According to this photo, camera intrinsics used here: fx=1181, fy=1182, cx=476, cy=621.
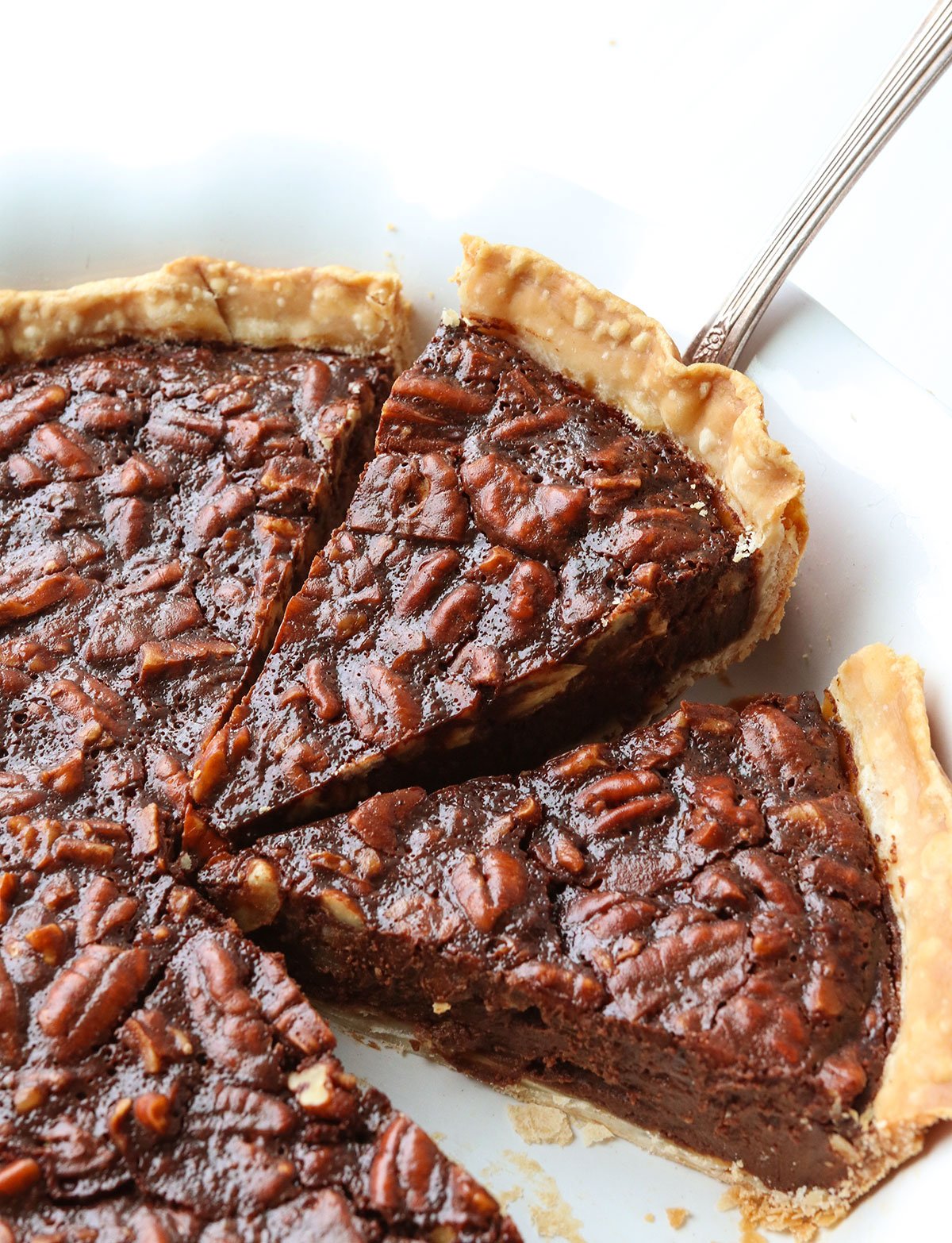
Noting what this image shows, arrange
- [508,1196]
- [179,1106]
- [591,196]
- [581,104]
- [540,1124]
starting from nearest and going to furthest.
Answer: [179,1106] < [508,1196] < [540,1124] < [591,196] < [581,104]

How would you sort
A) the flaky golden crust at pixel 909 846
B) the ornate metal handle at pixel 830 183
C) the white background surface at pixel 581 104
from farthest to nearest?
the white background surface at pixel 581 104 → the ornate metal handle at pixel 830 183 → the flaky golden crust at pixel 909 846

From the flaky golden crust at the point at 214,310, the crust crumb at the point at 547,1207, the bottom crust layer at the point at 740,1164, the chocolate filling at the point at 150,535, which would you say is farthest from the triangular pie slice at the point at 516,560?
the crust crumb at the point at 547,1207

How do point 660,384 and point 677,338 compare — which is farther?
point 677,338

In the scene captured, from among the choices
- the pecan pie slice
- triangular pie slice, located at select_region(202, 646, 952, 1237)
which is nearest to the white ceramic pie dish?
triangular pie slice, located at select_region(202, 646, 952, 1237)

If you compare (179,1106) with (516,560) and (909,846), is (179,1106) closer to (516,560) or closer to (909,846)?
(516,560)

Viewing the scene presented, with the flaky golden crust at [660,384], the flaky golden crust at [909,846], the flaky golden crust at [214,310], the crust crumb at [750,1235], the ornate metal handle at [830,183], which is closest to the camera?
the flaky golden crust at [909,846]

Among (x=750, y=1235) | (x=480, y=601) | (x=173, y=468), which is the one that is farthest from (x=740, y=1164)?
(x=173, y=468)

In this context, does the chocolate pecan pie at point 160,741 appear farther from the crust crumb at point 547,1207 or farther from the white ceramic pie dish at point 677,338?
the crust crumb at point 547,1207
